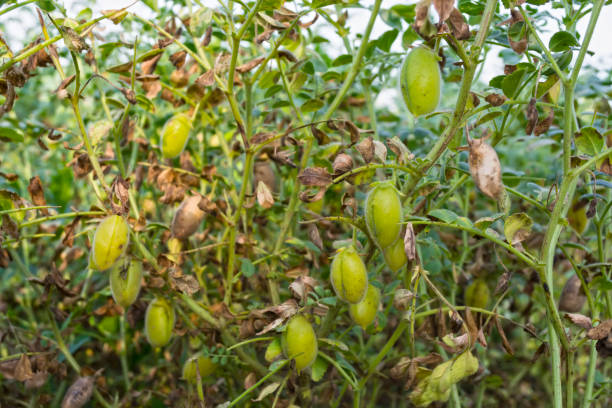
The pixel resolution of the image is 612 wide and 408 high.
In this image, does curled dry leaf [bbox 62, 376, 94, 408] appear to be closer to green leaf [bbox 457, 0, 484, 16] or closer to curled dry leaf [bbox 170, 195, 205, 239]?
curled dry leaf [bbox 170, 195, 205, 239]

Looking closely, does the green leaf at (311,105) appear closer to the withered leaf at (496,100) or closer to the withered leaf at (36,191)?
the withered leaf at (496,100)

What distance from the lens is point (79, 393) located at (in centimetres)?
108

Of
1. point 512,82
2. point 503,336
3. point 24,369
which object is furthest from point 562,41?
point 24,369

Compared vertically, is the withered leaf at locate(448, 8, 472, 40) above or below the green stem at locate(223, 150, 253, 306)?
above

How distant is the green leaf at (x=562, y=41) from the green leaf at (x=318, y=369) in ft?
2.01

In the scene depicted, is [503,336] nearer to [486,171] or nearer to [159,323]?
[486,171]

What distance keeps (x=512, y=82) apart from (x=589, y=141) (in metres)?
0.14

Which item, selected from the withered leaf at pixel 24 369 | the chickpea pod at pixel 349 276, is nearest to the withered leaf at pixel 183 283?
the chickpea pod at pixel 349 276

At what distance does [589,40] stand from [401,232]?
359mm

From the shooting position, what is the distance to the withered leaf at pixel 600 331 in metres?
0.78

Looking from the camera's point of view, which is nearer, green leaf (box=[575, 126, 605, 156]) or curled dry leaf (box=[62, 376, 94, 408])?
green leaf (box=[575, 126, 605, 156])

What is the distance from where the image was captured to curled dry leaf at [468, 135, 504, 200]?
62 centimetres

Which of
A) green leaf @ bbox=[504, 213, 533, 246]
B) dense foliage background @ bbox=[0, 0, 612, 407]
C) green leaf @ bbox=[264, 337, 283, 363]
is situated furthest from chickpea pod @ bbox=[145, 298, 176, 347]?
green leaf @ bbox=[504, 213, 533, 246]

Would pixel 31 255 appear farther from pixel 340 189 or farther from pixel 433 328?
pixel 433 328
